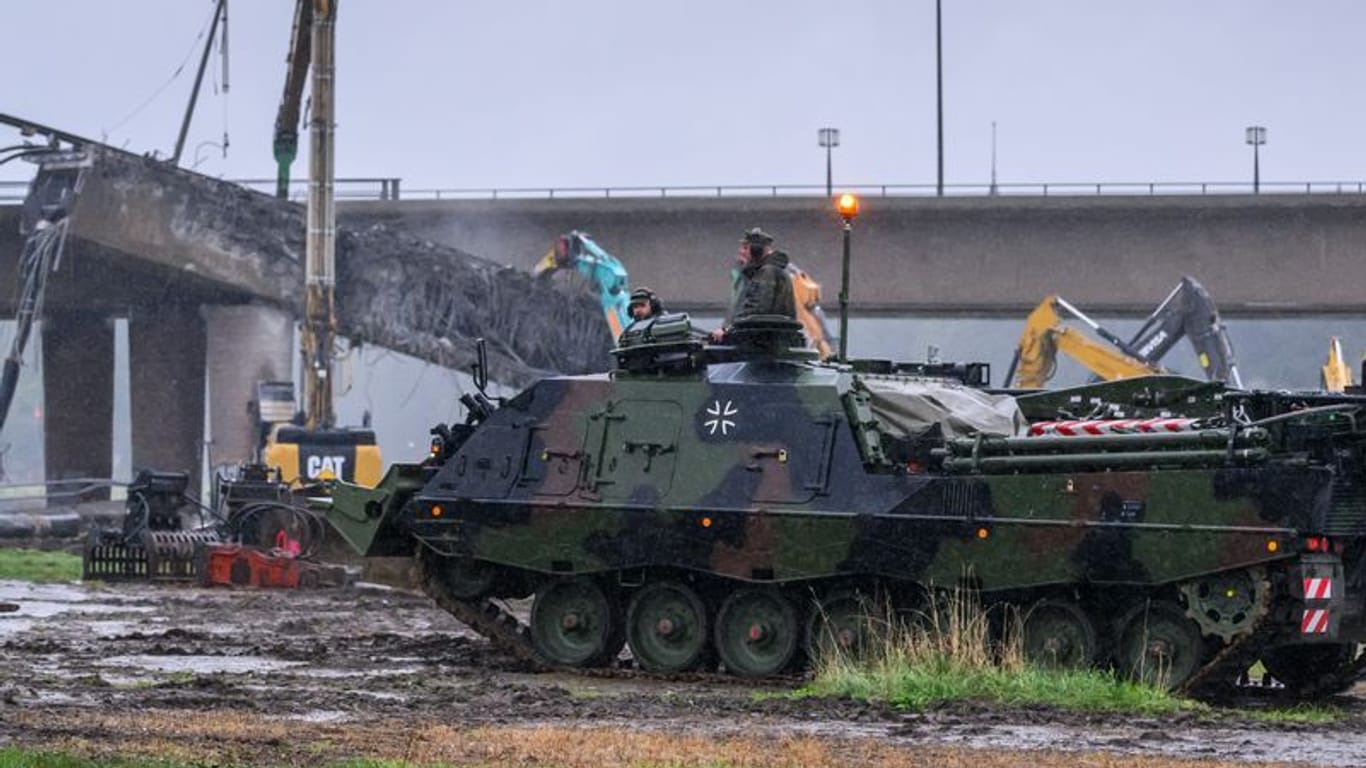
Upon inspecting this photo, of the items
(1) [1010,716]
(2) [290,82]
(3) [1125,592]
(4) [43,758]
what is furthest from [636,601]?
(2) [290,82]

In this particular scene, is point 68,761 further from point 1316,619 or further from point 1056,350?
point 1056,350

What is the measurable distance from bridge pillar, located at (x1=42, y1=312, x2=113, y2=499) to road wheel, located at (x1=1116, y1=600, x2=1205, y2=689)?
138 feet

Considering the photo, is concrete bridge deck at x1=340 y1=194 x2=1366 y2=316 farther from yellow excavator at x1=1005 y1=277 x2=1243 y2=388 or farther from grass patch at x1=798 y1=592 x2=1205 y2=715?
grass patch at x1=798 y1=592 x2=1205 y2=715

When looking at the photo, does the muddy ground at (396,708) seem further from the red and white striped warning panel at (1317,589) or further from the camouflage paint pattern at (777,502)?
the camouflage paint pattern at (777,502)

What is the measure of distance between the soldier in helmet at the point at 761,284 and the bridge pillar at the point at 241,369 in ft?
105

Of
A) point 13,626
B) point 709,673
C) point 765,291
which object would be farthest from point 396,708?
point 13,626

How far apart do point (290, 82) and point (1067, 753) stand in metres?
35.2

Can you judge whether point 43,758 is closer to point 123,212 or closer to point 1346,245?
point 123,212

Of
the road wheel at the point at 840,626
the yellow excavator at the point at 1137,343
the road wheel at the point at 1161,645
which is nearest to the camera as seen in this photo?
the road wheel at the point at 1161,645

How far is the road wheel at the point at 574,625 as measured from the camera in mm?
22203

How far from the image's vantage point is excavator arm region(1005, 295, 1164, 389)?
43.1 metres

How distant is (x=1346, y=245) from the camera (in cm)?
5316

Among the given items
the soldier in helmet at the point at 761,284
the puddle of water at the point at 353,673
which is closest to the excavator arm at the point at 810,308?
the soldier in helmet at the point at 761,284

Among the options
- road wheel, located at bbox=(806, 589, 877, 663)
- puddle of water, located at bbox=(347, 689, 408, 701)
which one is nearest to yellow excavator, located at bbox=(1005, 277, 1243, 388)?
road wheel, located at bbox=(806, 589, 877, 663)
